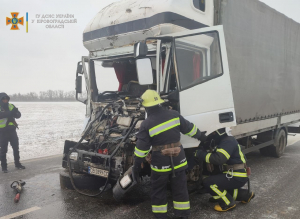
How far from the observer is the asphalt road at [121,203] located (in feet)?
12.2

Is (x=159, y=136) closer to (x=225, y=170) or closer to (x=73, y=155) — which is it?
(x=225, y=170)

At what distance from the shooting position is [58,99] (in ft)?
198

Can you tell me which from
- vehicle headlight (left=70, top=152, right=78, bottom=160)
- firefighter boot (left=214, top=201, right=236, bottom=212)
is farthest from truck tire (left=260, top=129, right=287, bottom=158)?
vehicle headlight (left=70, top=152, right=78, bottom=160)

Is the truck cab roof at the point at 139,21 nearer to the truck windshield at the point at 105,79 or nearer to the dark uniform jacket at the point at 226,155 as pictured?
the truck windshield at the point at 105,79

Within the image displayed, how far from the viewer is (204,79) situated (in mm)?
4051

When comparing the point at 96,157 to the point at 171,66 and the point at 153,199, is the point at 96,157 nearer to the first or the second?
the point at 153,199

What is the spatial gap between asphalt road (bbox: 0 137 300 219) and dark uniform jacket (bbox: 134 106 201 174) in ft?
2.79

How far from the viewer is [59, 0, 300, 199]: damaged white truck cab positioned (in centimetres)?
389

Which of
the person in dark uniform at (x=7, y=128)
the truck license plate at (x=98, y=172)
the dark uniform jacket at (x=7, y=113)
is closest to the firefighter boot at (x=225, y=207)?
the truck license plate at (x=98, y=172)

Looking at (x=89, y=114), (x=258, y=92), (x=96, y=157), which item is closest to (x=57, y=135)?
(x=89, y=114)

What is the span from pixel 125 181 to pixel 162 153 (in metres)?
0.65

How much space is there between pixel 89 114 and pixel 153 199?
2541mm

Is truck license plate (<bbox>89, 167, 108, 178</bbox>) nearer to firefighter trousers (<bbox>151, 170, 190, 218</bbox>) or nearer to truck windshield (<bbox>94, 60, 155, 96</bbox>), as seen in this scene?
firefighter trousers (<bbox>151, 170, 190, 218</bbox>)

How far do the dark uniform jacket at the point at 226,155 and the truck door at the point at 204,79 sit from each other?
0.95 feet
